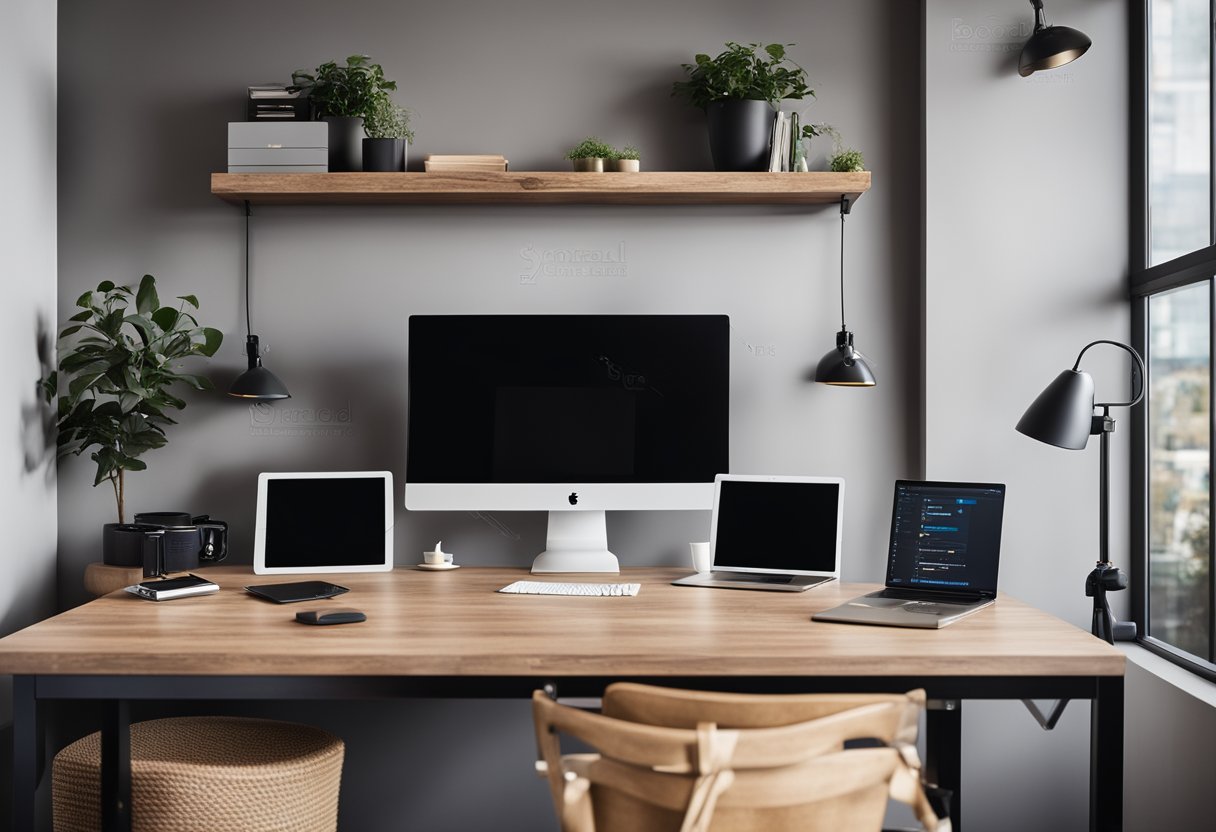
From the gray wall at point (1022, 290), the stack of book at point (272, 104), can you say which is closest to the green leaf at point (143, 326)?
the stack of book at point (272, 104)

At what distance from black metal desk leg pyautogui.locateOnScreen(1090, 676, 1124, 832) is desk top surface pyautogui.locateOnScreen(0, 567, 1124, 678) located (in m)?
0.05

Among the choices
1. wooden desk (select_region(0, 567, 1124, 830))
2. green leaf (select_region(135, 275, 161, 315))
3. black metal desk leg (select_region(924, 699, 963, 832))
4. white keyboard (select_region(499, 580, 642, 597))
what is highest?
green leaf (select_region(135, 275, 161, 315))

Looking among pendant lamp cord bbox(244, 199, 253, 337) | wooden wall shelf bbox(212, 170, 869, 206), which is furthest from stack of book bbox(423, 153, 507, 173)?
pendant lamp cord bbox(244, 199, 253, 337)

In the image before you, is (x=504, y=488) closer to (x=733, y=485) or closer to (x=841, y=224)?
(x=733, y=485)

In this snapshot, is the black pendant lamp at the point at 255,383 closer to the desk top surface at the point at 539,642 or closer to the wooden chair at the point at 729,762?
the desk top surface at the point at 539,642

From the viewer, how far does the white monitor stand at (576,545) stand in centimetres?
246

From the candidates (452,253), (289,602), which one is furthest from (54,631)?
(452,253)

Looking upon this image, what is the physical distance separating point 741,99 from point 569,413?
969mm

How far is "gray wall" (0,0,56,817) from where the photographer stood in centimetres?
239

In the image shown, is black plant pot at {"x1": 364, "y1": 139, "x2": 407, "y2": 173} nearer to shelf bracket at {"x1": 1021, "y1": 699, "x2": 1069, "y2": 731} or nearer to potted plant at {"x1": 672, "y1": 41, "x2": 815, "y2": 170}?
potted plant at {"x1": 672, "y1": 41, "x2": 815, "y2": 170}

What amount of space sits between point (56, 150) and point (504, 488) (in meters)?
1.62

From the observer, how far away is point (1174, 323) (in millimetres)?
2395

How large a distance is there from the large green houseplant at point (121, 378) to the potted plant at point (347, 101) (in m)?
0.58

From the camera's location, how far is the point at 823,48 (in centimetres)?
268
